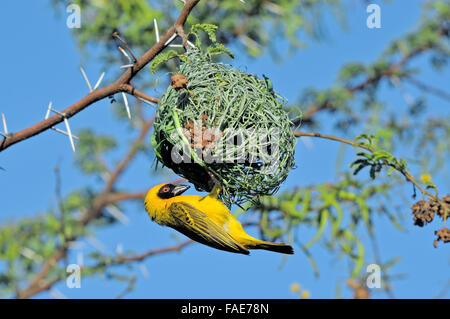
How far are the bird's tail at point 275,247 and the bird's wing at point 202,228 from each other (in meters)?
0.09

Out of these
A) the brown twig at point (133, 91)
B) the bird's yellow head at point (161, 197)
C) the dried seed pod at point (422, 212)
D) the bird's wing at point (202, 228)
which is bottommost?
the dried seed pod at point (422, 212)

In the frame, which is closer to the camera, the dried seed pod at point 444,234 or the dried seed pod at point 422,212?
the dried seed pod at point 444,234

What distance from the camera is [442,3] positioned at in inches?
259

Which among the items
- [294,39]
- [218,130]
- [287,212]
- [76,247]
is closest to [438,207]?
[218,130]

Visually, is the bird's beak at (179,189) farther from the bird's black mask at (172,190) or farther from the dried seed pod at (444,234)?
the dried seed pod at (444,234)

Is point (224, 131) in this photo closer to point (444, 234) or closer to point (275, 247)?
point (275, 247)

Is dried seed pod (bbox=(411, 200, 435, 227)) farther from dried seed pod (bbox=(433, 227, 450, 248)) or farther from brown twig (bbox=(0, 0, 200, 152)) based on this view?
brown twig (bbox=(0, 0, 200, 152))

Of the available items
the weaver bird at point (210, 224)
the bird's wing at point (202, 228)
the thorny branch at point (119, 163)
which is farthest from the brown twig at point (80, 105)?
the bird's wing at point (202, 228)

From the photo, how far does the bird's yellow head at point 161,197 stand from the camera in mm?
4051

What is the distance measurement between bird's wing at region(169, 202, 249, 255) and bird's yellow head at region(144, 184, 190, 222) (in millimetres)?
138

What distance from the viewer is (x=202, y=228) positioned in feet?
12.4

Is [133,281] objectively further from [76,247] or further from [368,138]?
[368,138]

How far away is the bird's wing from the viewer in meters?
3.74

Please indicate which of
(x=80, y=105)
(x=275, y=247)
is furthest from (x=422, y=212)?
(x=80, y=105)
